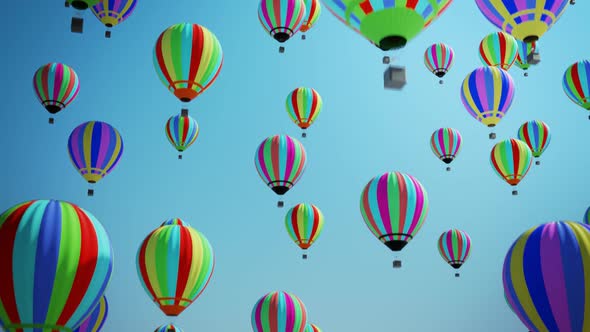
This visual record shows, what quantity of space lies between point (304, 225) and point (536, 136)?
9105 mm

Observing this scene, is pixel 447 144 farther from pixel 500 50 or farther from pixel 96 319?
pixel 96 319

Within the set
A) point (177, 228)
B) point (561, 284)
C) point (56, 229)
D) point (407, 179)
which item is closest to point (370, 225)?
point (407, 179)

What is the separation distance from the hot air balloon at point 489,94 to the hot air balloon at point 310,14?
5245 mm

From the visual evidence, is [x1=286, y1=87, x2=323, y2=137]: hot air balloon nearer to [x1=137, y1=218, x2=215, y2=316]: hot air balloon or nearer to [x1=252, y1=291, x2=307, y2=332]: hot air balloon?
[x1=252, y1=291, x2=307, y2=332]: hot air balloon

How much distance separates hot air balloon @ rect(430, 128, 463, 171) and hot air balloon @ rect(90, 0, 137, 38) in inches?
466

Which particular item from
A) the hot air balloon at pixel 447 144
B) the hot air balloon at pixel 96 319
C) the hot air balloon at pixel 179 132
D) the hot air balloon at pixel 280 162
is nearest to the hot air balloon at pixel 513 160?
the hot air balloon at pixel 447 144

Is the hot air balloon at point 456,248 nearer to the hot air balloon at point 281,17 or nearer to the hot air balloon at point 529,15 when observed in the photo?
the hot air balloon at point 281,17

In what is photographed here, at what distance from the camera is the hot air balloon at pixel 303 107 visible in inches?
803

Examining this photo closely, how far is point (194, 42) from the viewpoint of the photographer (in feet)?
47.5

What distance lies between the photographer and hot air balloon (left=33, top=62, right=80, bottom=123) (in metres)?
17.3

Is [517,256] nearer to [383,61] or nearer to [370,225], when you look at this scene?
[383,61]

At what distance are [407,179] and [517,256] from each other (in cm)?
581

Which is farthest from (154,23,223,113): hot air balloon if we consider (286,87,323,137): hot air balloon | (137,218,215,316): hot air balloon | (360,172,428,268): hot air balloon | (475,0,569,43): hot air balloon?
(475,0,569,43): hot air balloon

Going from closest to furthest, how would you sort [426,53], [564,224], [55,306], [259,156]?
[55,306] → [564,224] → [259,156] → [426,53]
